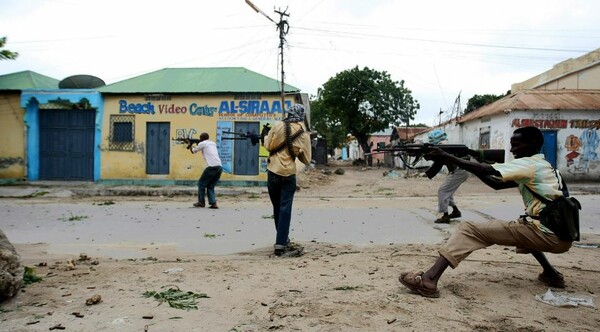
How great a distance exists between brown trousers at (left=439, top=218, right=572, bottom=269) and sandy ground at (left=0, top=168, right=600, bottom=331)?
363mm

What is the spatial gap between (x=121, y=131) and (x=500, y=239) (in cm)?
1575

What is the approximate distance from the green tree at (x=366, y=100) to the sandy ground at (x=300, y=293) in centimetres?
3560

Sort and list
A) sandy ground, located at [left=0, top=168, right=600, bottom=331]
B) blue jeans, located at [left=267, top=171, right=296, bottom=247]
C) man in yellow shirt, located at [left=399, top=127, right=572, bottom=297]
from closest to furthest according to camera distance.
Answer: sandy ground, located at [left=0, top=168, right=600, bottom=331] → man in yellow shirt, located at [left=399, top=127, right=572, bottom=297] → blue jeans, located at [left=267, top=171, right=296, bottom=247]

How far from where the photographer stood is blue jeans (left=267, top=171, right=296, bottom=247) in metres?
4.99

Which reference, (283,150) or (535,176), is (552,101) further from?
(535,176)

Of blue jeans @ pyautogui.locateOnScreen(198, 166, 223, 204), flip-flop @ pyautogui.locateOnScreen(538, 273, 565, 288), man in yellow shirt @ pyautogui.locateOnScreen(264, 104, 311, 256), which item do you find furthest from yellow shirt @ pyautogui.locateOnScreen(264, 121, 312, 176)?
blue jeans @ pyautogui.locateOnScreen(198, 166, 223, 204)

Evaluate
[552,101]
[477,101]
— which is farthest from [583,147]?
[477,101]

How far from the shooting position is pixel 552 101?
59.0 feet

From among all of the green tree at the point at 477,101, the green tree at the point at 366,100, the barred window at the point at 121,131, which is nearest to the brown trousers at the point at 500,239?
the barred window at the point at 121,131

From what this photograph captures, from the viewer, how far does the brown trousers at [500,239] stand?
3.25m

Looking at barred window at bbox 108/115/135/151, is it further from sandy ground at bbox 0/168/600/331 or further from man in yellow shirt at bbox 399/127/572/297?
man in yellow shirt at bbox 399/127/572/297

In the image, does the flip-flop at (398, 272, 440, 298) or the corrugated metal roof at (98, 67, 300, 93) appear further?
the corrugated metal roof at (98, 67, 300, 93)

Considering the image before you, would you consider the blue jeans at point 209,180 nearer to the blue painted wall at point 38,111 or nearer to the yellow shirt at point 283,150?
the yellow shirt at point 283,150

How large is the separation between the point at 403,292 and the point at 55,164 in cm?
1666
